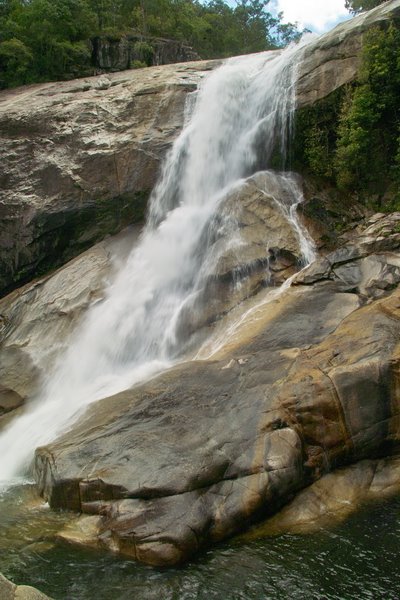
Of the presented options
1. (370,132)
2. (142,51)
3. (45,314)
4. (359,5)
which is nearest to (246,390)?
(45,314)

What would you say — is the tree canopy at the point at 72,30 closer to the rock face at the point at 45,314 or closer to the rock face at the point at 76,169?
the rock face at the point at 76,169

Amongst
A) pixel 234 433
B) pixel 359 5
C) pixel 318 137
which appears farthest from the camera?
pixel 359 5

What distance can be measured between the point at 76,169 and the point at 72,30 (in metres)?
15.1

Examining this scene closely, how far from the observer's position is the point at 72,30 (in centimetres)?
3059

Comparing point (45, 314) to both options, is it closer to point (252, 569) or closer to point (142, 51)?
point (252, 569)

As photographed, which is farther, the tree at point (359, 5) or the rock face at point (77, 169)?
the tree at point (359, 5)

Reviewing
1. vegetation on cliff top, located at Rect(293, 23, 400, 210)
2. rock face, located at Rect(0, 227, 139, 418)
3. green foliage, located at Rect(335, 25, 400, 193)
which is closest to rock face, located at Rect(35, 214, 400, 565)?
rock face, located at Rect(0, 227, 139, 418)

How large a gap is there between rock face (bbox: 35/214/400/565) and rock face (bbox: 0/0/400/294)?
10222 mm

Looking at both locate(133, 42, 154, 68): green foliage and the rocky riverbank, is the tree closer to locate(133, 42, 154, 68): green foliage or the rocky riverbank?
locate(133, 42, 154, 68): green foliage

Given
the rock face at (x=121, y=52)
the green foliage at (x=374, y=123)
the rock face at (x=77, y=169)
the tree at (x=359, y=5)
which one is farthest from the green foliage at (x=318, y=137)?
the tree at (x=359, y=5)

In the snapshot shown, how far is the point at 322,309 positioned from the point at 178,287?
542cm

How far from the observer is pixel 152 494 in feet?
26.6

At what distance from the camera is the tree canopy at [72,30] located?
2927 centimetres

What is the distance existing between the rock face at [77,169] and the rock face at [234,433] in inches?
402
